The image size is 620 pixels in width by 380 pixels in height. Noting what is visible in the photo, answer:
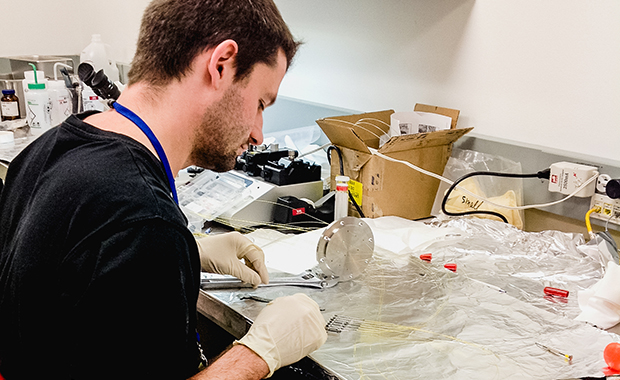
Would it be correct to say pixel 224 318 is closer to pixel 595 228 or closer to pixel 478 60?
pixel 595 228

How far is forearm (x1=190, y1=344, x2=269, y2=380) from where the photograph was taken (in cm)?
88

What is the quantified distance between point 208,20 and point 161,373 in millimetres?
584

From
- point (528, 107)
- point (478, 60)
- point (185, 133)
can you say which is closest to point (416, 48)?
point (478, 60)

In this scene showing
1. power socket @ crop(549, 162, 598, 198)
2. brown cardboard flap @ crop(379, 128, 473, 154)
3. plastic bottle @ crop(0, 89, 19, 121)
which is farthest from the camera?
plastic bottle @ crop(0, 89, 19, 121)

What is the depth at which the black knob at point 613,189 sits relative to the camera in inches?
53.6

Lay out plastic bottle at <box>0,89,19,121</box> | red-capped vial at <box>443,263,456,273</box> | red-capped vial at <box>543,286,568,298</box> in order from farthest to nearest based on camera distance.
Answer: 1. plastic bottle at <box>0,89,19,121</box>
2. red-capped vial at <box>443,263,456,273</box>
3. red-capped vial at <box>543,286,568,298</box>

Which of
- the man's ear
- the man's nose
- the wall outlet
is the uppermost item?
the man's ear

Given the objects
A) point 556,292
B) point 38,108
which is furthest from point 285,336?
point 38,108

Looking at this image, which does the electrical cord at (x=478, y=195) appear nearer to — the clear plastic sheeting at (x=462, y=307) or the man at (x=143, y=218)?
the clear plastic sheeting at (x=462, y=307)

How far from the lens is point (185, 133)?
939 millimetres

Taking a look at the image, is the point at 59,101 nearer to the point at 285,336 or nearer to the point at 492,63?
Result: the point at 492,63

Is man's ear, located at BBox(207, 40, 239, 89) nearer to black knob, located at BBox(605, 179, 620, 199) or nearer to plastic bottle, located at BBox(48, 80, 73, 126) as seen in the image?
black knob, located at BBox(605, 179, 620, 199)

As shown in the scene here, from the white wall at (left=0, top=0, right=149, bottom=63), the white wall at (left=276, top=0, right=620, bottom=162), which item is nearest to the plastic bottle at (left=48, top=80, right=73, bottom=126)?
the white wall at (left=0, top=0, right=149, bottom=63)

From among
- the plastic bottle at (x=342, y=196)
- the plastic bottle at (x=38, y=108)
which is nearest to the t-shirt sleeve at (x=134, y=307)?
the plastic bottle at (x=342, y=196)
